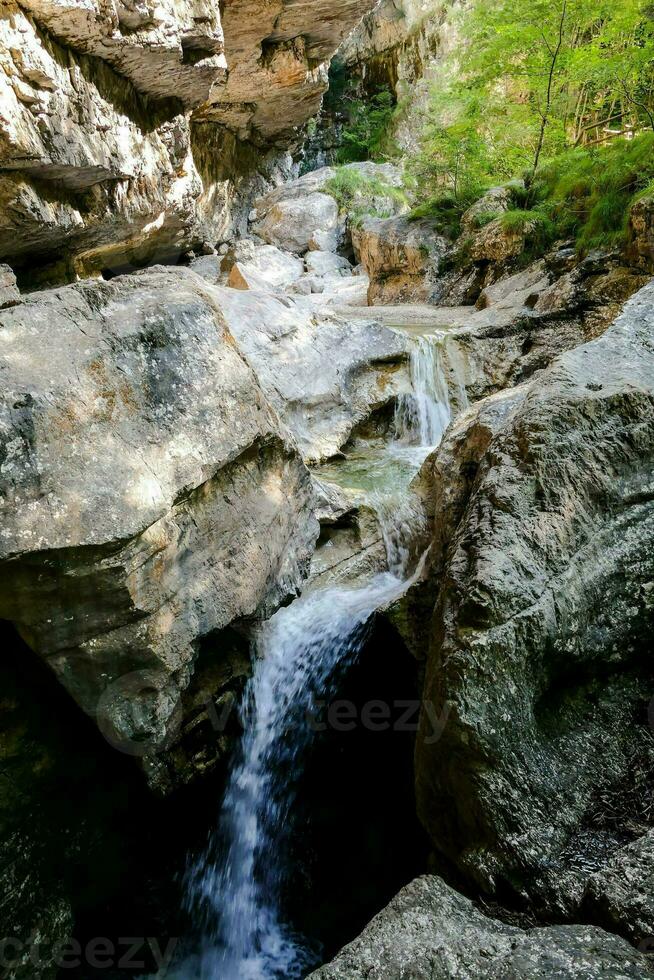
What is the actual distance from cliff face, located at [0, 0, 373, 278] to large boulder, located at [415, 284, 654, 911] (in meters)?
6.07

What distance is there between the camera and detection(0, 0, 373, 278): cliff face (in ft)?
19.7

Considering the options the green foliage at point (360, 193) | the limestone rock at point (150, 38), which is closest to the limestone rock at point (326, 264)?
the green foliage at point (360, 193)

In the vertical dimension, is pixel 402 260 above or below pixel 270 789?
above

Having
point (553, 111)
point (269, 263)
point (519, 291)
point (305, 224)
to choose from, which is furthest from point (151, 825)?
point (305, 224)

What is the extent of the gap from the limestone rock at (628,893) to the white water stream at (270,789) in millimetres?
2320

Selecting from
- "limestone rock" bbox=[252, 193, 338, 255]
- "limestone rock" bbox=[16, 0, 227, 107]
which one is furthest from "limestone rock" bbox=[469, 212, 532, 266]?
"limestone rock" bbox=[252, 193, 338, 255]

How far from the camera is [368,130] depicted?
23.8 meters

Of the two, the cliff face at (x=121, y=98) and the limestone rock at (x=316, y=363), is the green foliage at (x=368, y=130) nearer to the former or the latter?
the cliff face at (x=121, y=98)

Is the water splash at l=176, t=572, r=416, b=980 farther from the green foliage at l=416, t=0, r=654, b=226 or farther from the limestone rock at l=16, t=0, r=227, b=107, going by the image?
the green foliage at l=416, t=0, r=654, b=226

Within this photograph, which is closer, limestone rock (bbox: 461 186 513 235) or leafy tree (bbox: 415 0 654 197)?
leafy tree (bbox: 415 0 654 197)

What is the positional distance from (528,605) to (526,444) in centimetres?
91

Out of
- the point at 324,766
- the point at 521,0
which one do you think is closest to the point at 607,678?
the point at 324,766

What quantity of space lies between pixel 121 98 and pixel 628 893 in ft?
32.2

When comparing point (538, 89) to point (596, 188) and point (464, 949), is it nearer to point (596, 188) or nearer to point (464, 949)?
point (596, 188)
